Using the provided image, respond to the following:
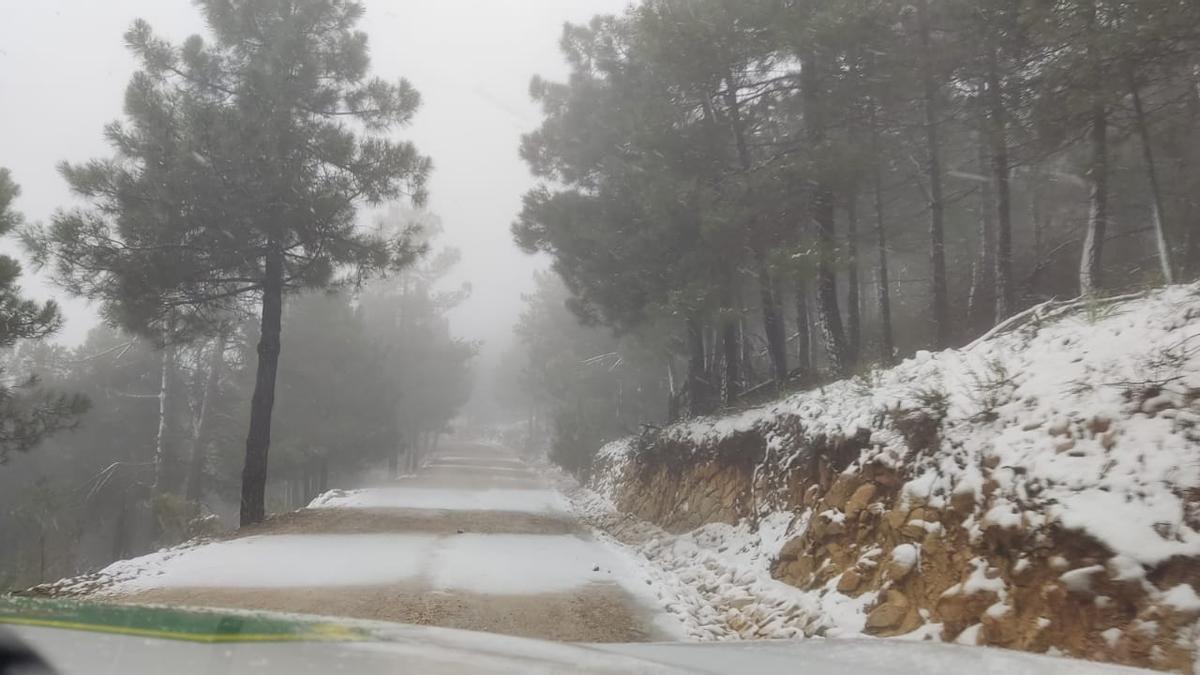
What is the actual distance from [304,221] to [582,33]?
1012cm

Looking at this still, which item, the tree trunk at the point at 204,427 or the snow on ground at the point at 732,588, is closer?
the snow on ground at the point at 732,588

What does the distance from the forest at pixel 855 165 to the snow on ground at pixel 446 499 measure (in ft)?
14.9

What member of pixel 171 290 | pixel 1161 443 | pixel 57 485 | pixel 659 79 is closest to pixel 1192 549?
pixel 1161 443

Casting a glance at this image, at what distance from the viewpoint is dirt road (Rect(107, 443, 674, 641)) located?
7.34 m

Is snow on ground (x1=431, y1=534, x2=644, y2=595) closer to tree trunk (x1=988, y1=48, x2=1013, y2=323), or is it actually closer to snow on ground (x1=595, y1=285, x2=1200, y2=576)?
snow on ground (x1=595, y1=285, x2=1200, y2=576)

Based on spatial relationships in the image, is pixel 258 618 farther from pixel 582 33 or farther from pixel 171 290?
pixel 582 33

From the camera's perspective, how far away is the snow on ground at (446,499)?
17.9m

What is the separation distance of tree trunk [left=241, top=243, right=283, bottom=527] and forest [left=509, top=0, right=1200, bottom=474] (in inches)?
228

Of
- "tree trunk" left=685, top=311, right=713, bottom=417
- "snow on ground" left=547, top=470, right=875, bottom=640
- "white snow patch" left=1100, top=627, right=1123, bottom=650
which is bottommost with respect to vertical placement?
"snow on ground" left=547, top=470, right=875, bottom=640

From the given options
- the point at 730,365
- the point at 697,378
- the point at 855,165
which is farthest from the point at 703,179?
the point at 697,378

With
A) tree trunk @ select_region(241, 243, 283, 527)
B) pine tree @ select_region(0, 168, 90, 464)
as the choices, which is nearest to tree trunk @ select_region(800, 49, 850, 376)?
tree trunk @ select_region(241, 243, 283, 527)

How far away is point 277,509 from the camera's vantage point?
63.5ft

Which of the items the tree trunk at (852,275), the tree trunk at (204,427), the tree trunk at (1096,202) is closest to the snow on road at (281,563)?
the tree trunk at (852,275)

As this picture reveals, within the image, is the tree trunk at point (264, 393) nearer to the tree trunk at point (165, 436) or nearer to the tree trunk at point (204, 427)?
the tree trunk at point (204, 427)
